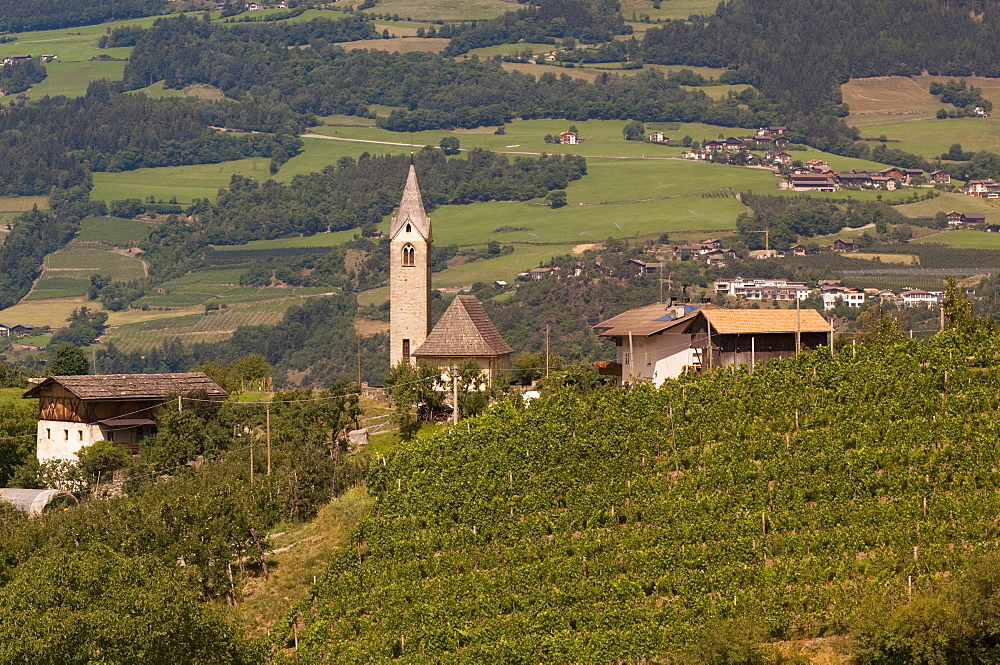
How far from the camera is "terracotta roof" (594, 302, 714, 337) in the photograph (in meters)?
58.8

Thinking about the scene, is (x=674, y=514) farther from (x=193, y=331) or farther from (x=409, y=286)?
(x=193, y=331)

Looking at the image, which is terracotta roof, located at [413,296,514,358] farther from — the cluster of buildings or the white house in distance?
the white house in distance

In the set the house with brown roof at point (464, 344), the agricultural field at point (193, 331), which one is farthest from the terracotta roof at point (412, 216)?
the agricultural field at point (193, 331)

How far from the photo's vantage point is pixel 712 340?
188ft

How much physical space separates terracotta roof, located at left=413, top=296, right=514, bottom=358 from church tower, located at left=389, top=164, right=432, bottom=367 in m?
4.59

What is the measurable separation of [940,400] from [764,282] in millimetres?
130505

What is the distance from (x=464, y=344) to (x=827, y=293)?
104 metres

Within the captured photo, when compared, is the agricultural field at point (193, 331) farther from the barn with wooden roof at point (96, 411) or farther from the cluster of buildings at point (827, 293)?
the barn with wooden roof at point (96, 411)

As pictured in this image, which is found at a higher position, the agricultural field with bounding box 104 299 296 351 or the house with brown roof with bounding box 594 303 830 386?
the house with brown roof with bounding box 594 303 830 386

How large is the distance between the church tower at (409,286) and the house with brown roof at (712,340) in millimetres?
15122

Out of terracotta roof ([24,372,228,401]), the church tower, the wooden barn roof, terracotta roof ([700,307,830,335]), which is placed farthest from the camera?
the church tower

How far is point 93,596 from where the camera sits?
39.4 metres

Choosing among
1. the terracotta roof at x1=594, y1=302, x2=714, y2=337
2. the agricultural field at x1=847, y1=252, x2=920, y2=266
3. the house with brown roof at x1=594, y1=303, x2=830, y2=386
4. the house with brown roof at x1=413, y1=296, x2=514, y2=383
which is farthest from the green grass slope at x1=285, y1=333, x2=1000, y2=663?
the agricultural field at x1=847, y1=252, x2=920, y2=266

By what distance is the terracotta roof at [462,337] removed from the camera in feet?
218
